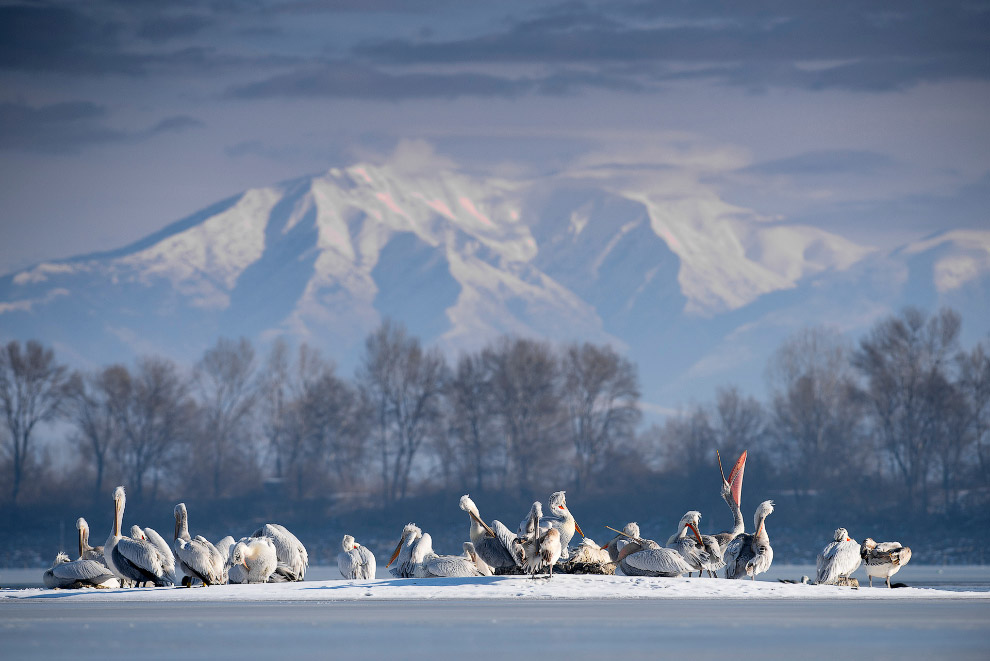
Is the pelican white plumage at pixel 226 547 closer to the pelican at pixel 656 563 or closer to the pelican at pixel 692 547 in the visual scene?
the pelican at pixel 656 563

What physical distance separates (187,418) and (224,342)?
9265 millimetres

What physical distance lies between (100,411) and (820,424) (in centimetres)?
3476

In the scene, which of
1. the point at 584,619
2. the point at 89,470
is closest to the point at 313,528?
the point at 89,470

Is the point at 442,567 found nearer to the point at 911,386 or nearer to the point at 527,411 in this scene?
the point at 911,386

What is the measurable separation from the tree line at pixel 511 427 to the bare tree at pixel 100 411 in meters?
0.11

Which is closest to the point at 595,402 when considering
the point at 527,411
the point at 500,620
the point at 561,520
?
the point at 527,411

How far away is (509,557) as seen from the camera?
88.9 feet

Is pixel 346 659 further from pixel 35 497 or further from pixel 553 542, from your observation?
pixel 35 497

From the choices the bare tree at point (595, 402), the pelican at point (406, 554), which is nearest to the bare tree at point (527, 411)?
the bare tree at point (595, 402)

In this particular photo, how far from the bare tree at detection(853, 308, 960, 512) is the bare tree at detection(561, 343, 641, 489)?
35.4ft

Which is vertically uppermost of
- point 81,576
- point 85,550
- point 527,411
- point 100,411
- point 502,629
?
point 100,411

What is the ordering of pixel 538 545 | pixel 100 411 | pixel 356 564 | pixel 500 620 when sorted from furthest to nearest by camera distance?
pixel 100 411 → pixel 356 564 → pixel 538 545 → pixel 500 620

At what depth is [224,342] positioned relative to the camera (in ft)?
278

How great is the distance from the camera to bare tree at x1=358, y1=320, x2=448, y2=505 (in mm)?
75125
